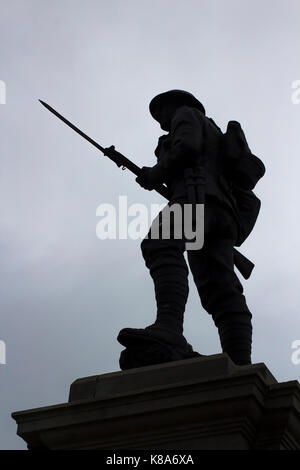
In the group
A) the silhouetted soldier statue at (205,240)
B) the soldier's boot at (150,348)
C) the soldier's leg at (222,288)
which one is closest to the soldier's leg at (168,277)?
the silhouetted soldier statue at (205,240)

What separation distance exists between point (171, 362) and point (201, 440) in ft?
2.08

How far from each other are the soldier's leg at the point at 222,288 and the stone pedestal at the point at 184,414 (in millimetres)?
1136

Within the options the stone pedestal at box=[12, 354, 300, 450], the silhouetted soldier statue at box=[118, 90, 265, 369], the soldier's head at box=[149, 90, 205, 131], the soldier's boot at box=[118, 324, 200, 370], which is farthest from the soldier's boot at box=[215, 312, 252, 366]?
the soldier's head at box=[149, 90, 205, 131]

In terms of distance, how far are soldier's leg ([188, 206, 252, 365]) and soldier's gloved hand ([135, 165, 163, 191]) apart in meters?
0.71

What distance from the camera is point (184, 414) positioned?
5449mm

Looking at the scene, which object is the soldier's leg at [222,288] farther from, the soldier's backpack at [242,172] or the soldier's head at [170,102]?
the soldier's head at [170,102]

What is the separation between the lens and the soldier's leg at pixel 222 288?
683 centimetres

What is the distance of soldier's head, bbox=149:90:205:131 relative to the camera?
8.12 m

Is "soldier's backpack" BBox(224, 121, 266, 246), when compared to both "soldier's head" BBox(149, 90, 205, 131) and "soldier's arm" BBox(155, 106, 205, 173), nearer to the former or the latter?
"soldier's arm" BBox(155, 106, 205, 173)

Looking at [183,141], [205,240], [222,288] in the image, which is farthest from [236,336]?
[183,141]
